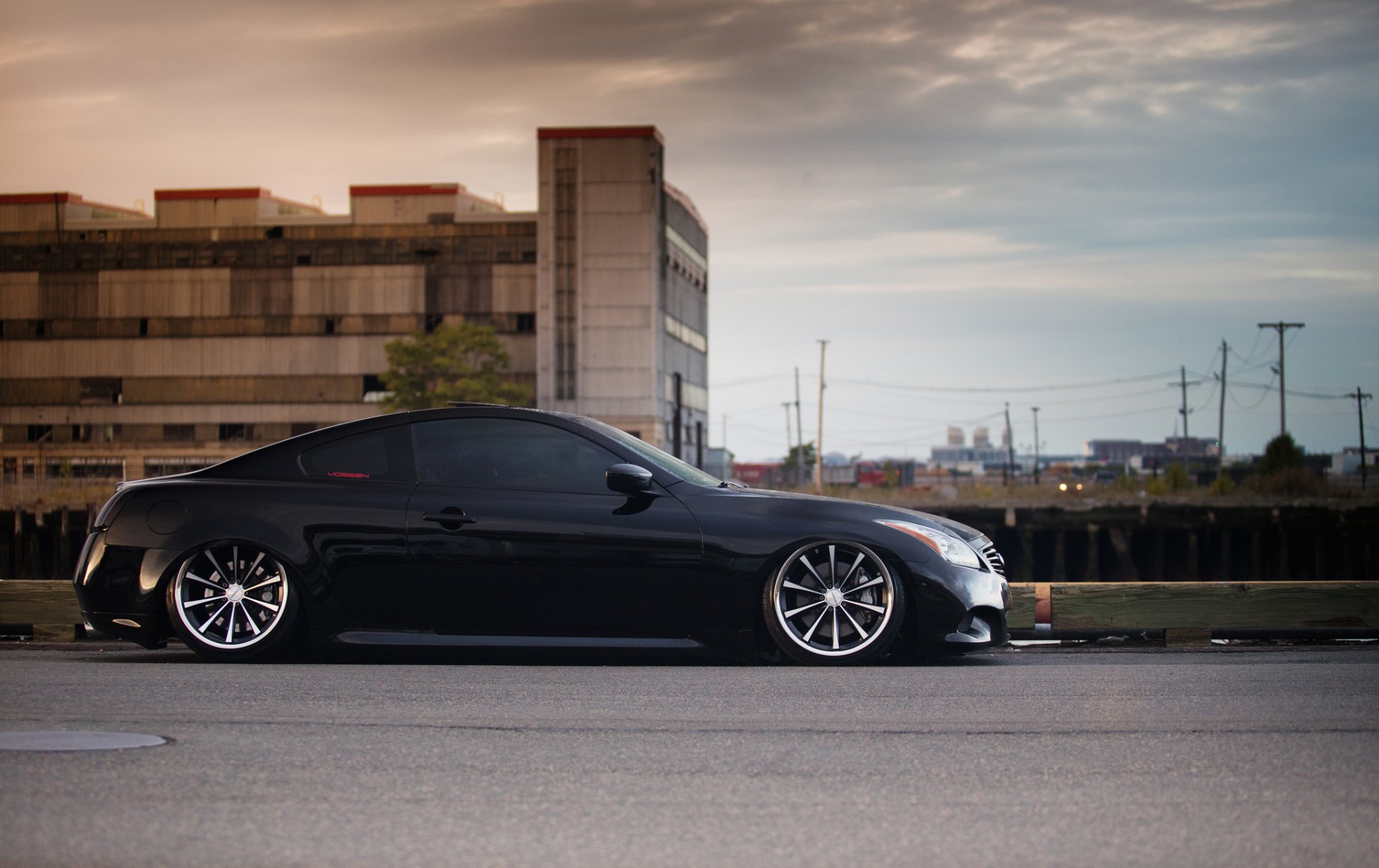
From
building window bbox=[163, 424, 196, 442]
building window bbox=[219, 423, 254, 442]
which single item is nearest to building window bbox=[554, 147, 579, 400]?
building window bbox=[219, 423, 254, 442]

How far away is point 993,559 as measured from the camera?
8086mm

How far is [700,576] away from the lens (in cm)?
756

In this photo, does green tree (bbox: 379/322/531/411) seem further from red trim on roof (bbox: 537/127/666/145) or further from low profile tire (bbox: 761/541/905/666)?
low profile tire (bbox: 761/541/905/666)

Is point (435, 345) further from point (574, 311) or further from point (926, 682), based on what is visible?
point (926, 682)

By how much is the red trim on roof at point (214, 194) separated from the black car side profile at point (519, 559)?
80.3m

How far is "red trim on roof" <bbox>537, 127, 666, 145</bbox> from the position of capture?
7956 cm

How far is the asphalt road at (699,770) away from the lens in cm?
376

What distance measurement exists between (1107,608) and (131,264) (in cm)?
8282

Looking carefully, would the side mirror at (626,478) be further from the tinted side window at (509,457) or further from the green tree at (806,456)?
the green tree at (806,456)

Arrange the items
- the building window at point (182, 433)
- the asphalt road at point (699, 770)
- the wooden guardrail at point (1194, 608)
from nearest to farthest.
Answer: the asphalt road at point (699, 770)
the wooden guardrail at point (1194, 608)
the building window at point (182, 433)

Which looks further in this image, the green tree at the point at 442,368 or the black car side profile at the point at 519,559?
the green tree at the point at 442,368

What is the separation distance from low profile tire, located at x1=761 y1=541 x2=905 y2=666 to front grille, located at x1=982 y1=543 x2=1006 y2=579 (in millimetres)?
619

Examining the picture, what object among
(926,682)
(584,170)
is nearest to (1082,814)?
Answer: (926,682)

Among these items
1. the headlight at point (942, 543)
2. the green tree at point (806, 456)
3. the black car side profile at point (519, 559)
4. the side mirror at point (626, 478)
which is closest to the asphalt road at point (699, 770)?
the black car side profile at point (519, 559)
